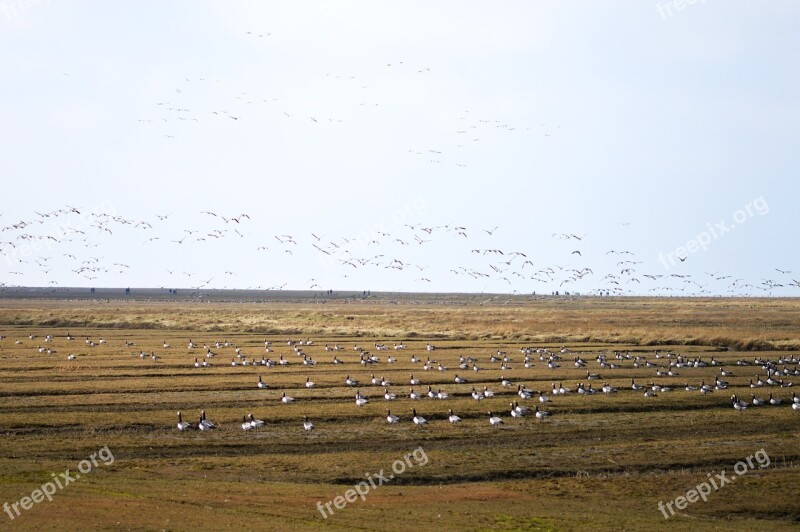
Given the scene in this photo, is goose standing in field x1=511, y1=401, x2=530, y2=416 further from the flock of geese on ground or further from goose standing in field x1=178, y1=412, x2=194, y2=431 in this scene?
goose standing in field x1=178, y1=412, x2=194, y2=431

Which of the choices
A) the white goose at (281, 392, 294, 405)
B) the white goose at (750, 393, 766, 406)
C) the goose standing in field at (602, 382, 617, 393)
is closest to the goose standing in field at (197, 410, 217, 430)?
the white goose at (281, 392, 294, 405)

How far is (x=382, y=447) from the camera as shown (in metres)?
27.6

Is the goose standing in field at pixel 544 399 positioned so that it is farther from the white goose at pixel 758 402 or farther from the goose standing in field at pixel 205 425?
the goose standing in field at pixel 205 425

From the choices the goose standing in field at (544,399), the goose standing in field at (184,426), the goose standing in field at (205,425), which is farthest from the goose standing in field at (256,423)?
the goose standing in field at (544,399)

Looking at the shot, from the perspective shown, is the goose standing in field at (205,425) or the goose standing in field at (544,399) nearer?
the goose standing in field at (205,425)

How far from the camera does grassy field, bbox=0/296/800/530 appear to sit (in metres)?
20.3

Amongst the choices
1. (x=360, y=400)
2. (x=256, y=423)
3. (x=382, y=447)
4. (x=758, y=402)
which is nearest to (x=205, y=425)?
(x=256, y=423)

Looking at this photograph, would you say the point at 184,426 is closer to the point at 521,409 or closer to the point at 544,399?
the point at 521,409

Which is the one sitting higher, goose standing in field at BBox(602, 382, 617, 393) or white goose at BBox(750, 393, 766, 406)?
white goose at BBox(750, 393, 766, 406)

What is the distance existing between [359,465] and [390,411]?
25.2ft

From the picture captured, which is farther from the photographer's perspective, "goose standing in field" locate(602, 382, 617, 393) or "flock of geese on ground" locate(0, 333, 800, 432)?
"goose standing in field" locate(602, 382, 617, 393)

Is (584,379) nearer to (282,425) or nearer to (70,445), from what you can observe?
(282,425)

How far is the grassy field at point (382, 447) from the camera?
799 inches

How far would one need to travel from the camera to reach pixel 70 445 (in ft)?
88.1
